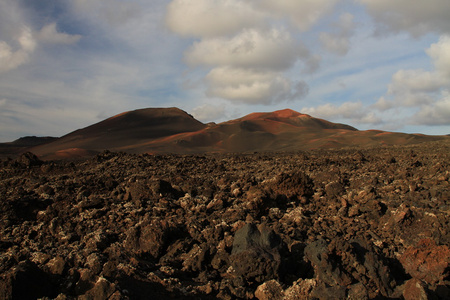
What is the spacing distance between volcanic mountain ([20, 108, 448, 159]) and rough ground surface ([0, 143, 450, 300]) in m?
25.4

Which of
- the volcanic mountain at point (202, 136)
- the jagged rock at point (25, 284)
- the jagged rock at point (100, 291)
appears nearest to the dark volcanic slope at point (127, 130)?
the volcanic mountain at point (202, 136)

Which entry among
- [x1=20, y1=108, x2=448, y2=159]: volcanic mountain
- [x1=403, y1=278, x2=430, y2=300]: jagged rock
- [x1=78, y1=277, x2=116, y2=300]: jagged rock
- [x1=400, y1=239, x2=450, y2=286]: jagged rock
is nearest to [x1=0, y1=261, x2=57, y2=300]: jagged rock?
[x1=78, y1=277, x2=116, y2=300]: jagged rock

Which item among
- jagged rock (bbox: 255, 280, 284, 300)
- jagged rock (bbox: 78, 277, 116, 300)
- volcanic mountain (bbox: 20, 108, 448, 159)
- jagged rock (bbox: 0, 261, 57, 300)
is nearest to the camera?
jagged rock (bbox: 78, 277, 116, 300)

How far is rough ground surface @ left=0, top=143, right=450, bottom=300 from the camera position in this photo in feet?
9.30

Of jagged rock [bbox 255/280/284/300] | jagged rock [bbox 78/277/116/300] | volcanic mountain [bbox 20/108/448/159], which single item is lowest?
jagged rock [bbox 255/280/284/300]

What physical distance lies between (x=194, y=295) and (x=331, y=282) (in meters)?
1.15

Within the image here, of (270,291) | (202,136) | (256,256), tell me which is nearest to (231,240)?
(256,256)

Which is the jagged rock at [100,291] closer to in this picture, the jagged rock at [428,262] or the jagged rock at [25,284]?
the jagged rock at [25,284]

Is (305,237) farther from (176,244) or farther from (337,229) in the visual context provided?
(176,244)

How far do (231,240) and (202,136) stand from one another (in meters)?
41.3

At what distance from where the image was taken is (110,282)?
2.62 metres

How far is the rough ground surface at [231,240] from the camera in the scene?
2836mm

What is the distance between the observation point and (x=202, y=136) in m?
44.7

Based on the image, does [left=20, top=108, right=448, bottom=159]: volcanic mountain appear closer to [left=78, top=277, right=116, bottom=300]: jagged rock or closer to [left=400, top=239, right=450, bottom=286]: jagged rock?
[left=400, top=239, right=450, bottom=286]: jagged rock
